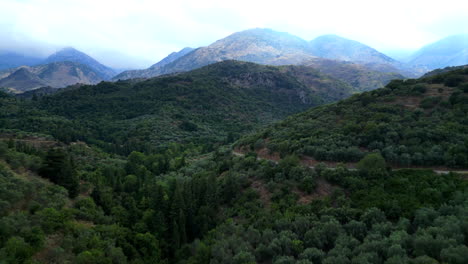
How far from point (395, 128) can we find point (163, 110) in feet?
371

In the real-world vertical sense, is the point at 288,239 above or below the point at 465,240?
below

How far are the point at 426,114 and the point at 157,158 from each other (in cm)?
5929

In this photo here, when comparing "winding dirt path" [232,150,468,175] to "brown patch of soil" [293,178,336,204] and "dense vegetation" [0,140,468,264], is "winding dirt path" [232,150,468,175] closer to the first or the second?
"dense vegetation" [0,140,468,264]

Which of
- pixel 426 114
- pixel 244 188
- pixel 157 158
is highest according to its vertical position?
pixel 426 114

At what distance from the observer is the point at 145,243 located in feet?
92.8

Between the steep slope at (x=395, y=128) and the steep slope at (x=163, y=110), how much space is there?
171ft

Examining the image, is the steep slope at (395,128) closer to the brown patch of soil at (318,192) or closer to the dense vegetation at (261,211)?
the dense vegetation at (261,211)

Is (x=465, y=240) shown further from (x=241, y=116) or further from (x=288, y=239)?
(x=241, y=116)

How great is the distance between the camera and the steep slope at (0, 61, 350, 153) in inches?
4060

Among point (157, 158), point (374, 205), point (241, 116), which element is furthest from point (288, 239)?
point (241, 116)

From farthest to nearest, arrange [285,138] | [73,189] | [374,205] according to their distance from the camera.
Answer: [285,138], [73,189], [374,205]

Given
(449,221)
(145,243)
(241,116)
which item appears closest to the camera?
(449,221)

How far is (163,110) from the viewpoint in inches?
5246

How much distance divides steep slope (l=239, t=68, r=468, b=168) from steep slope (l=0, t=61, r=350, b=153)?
5207 cm
